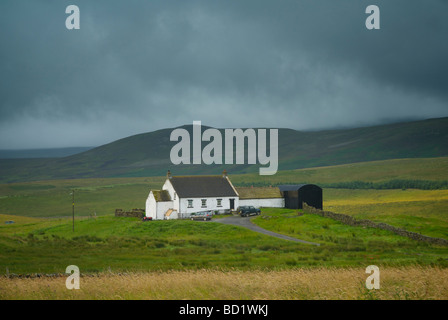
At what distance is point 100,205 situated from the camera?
136 metres

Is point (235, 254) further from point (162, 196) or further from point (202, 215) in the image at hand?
point (162, 196)

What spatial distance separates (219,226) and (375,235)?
661 inches

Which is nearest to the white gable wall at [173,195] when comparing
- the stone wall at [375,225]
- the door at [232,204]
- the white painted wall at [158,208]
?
the white painted wall at [158,208]

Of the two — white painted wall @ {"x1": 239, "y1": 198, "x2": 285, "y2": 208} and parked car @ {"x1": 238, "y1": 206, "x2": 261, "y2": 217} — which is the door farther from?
parked car @ {"x1": 238, "y1": 206, "x2": 261, "y2": 217}

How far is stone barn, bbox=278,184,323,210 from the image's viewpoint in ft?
242

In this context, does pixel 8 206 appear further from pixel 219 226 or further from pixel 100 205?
pixel 219 226

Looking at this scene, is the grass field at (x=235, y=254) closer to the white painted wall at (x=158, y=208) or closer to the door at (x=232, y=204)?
the white painted wall at (x=158, y=208)

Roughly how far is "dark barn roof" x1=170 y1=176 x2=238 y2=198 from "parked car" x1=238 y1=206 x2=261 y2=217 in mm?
3987

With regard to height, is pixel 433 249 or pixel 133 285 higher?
pixel 133 285

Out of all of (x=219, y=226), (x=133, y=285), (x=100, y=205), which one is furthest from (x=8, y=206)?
(x=133, y=285)

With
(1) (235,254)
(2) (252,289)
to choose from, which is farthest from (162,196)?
(2) (252,289)

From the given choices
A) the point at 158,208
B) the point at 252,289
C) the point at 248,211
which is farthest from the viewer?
the point at 158,208

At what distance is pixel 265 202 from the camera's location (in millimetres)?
75125

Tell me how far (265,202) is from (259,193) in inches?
66.2
